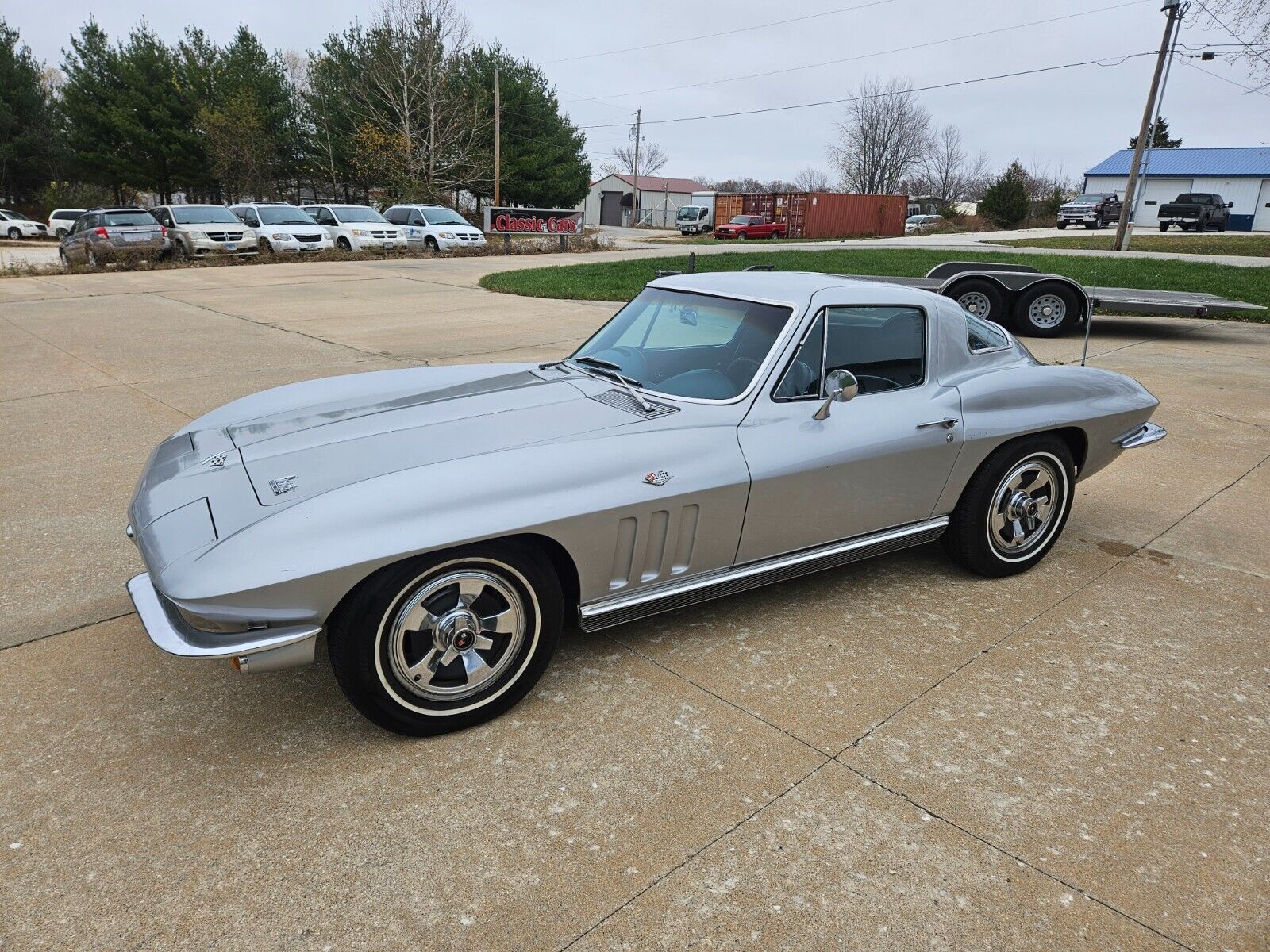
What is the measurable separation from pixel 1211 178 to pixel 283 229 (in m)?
57.8

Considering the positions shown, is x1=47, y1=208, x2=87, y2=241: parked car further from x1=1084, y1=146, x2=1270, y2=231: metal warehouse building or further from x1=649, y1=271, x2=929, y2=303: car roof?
x1=1084, y1=146, x2=1270, y2=231: metal warehouse building

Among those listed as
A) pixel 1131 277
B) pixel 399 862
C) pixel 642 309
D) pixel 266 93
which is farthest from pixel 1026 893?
pixel 266 93

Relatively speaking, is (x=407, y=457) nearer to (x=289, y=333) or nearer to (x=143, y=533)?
(x=143, y=533)

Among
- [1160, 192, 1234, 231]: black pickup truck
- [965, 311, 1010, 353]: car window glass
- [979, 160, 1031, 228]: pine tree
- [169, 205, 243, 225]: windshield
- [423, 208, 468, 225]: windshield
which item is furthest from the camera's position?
[979, 160, 1031, 228]: pine tree

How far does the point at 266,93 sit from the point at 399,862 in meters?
49.6

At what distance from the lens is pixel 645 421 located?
308 cm

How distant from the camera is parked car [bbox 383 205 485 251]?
81.0ft

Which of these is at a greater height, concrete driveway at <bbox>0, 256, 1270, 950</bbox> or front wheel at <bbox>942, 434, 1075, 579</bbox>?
front wheel at <bbox>942, 434, 1075, 579</bbox>

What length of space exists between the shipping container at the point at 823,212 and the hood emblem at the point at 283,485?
4037 cm

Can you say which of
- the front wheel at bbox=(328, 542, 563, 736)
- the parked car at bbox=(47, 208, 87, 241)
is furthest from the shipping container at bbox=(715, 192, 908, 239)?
the front wheel at bbox=(328, 542, 563, 736)

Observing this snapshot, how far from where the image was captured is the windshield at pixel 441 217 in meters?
25.3

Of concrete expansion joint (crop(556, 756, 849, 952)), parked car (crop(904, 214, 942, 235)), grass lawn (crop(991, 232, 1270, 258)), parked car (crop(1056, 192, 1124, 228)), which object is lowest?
concrete expansion joint (crop(556, 756, 849, 952))

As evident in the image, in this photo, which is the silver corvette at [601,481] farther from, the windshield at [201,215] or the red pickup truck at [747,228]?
the red pickup truck at [747,228]

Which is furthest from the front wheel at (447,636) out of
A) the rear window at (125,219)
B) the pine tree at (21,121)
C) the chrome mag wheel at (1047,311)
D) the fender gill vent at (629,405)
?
the pine tree at (21,121)
